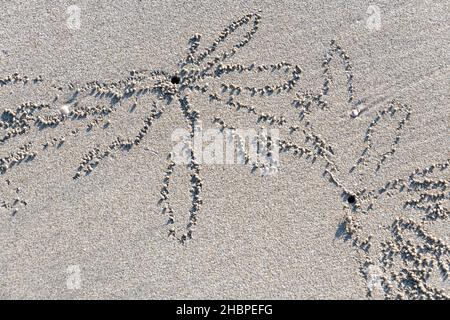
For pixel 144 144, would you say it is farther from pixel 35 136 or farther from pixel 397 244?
pixel 397 244

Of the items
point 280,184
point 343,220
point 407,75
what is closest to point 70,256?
point 280,184

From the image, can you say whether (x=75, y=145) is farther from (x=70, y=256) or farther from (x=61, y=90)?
(x=70, y=256)

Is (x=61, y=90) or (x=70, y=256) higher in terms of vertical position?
(x=61, y=90)

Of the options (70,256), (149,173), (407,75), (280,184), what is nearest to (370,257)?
(280,184)

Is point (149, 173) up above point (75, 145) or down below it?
below

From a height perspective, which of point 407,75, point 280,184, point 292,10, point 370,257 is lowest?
point 370,257

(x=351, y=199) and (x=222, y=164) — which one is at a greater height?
(x=222, y=164)
